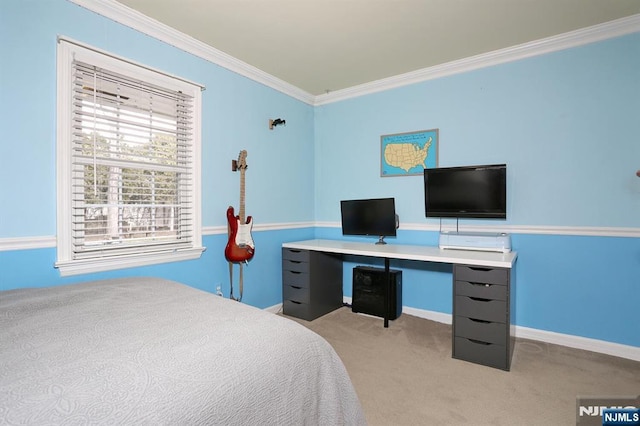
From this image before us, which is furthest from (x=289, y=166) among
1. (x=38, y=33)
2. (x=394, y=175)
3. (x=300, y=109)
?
(x=38, y=33)

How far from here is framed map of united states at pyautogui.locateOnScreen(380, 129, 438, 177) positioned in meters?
3.20

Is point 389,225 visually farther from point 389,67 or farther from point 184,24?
point 184,24

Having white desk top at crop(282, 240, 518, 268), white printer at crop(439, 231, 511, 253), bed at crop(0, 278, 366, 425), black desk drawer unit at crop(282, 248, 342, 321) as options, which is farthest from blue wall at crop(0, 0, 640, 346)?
bed at crop(0, 278, 366, 425)

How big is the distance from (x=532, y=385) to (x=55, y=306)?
2668 mm

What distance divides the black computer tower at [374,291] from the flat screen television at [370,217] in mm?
359

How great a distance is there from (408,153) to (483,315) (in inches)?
68.0

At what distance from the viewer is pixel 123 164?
227 centimetres

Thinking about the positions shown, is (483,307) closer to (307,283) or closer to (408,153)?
(307,283)

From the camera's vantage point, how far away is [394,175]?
3422mm

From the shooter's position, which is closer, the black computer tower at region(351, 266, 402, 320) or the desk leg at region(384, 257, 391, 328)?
the desk leg at region(384, 257, 391, 328)

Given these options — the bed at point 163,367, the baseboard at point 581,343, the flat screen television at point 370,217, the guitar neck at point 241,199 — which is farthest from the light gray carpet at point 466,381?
the guitar neck at point 241,199

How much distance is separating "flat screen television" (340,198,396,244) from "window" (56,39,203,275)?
5.07 feet

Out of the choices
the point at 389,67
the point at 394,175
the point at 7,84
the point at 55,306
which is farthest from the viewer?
the point at 394,175

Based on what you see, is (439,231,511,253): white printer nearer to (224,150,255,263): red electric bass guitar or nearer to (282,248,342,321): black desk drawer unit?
(282,248,342,321): black desk drawer unit
